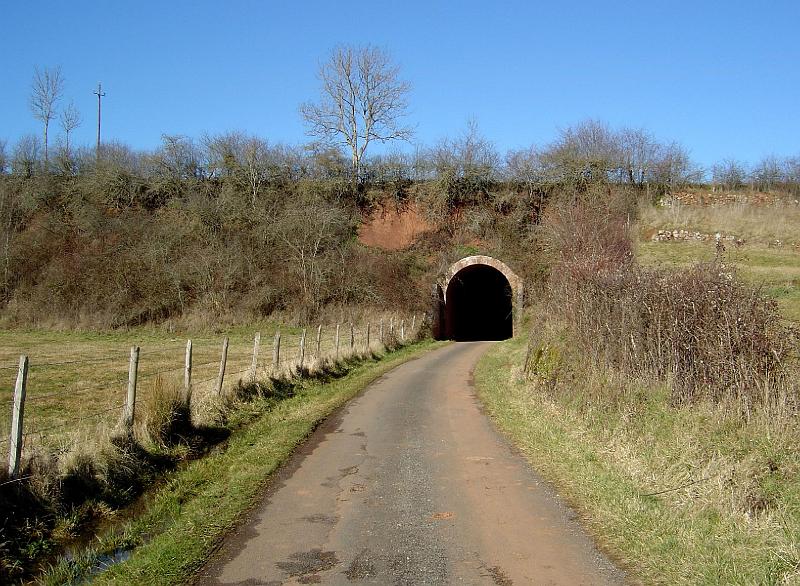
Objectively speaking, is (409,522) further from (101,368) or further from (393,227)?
(393,227)

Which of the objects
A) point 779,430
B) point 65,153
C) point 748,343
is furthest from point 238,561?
point 65,153

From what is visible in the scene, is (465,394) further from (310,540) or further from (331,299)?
(331,299)

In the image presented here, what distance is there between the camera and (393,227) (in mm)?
41656

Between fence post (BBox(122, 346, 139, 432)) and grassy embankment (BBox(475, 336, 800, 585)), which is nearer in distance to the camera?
grassy embankment (BBox(475, 336, 800, 585))

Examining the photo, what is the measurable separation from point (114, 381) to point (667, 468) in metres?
12.8

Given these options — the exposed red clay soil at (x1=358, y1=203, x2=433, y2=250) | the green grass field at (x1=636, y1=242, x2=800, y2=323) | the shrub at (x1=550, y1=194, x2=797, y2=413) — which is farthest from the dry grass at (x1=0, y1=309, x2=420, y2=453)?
the green grass field at (x1=636, y1=242, x2=800, y2=323)

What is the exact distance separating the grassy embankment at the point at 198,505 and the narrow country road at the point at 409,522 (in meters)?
0.26

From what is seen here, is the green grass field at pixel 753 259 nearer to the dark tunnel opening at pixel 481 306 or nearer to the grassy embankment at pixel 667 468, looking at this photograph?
the grassy embankment at pixel 667 468

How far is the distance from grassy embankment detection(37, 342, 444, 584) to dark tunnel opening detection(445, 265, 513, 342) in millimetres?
28312

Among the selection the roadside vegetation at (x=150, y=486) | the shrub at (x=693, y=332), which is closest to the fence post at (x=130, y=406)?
the roadside vegetation at (x=150, y=486)

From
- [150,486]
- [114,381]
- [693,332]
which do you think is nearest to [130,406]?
[150,486]

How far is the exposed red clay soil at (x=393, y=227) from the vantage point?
40.6 m

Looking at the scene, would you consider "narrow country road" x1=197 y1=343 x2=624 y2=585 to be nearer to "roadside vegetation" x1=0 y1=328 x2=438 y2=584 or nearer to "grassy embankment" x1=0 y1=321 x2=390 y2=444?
"roadside vegetation" x1=0 y1=328 x2=438 y2=584

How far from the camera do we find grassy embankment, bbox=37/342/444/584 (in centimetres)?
547
